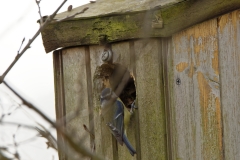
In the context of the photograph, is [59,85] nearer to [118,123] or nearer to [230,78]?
[118,123]

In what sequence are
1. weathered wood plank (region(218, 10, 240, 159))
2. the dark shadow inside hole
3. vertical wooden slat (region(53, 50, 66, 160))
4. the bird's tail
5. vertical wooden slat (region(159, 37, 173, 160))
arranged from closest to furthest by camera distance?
1. weathered wood plank (region(218, 10, 240, 159))
2. vertical wooden slat (region(159, 37, 173, 160))
3. the bird's tail
4. the dark shadow inside hole
5. vertical wooden slat (region(53, 50, 66, 160))

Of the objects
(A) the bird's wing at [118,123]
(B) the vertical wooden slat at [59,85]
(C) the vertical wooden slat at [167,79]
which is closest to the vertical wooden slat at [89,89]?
(A) the bird's wing at [118,123]

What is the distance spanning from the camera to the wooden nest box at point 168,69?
6.94 feet

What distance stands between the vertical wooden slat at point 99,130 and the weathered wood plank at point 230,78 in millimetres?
Answer: 757

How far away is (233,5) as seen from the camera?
2.06m

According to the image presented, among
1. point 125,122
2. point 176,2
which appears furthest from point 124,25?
point 125,122

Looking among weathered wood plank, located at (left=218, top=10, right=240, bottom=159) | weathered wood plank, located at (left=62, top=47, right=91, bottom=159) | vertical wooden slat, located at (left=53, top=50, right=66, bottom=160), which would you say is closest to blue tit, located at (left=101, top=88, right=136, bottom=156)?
weathered wood plank, located at (left=62, top=47, right=91, bottom=159)

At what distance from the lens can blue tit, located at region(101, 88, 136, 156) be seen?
8.21 ft

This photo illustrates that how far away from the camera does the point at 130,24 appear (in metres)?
2.38

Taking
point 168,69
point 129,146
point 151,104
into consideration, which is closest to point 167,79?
point 168,69

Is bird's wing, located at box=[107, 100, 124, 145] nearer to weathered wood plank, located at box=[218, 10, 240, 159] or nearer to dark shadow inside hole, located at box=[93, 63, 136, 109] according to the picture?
dark shadow inside hole, located at box=[93, 63, 136, 109]

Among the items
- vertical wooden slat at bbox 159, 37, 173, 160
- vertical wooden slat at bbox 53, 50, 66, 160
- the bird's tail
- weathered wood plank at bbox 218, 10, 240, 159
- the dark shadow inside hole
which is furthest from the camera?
vertical wooden slat at bbox 53, 50, 66, 160

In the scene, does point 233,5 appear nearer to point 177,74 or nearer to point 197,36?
point 197,36

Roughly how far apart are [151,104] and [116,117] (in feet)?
1.50
